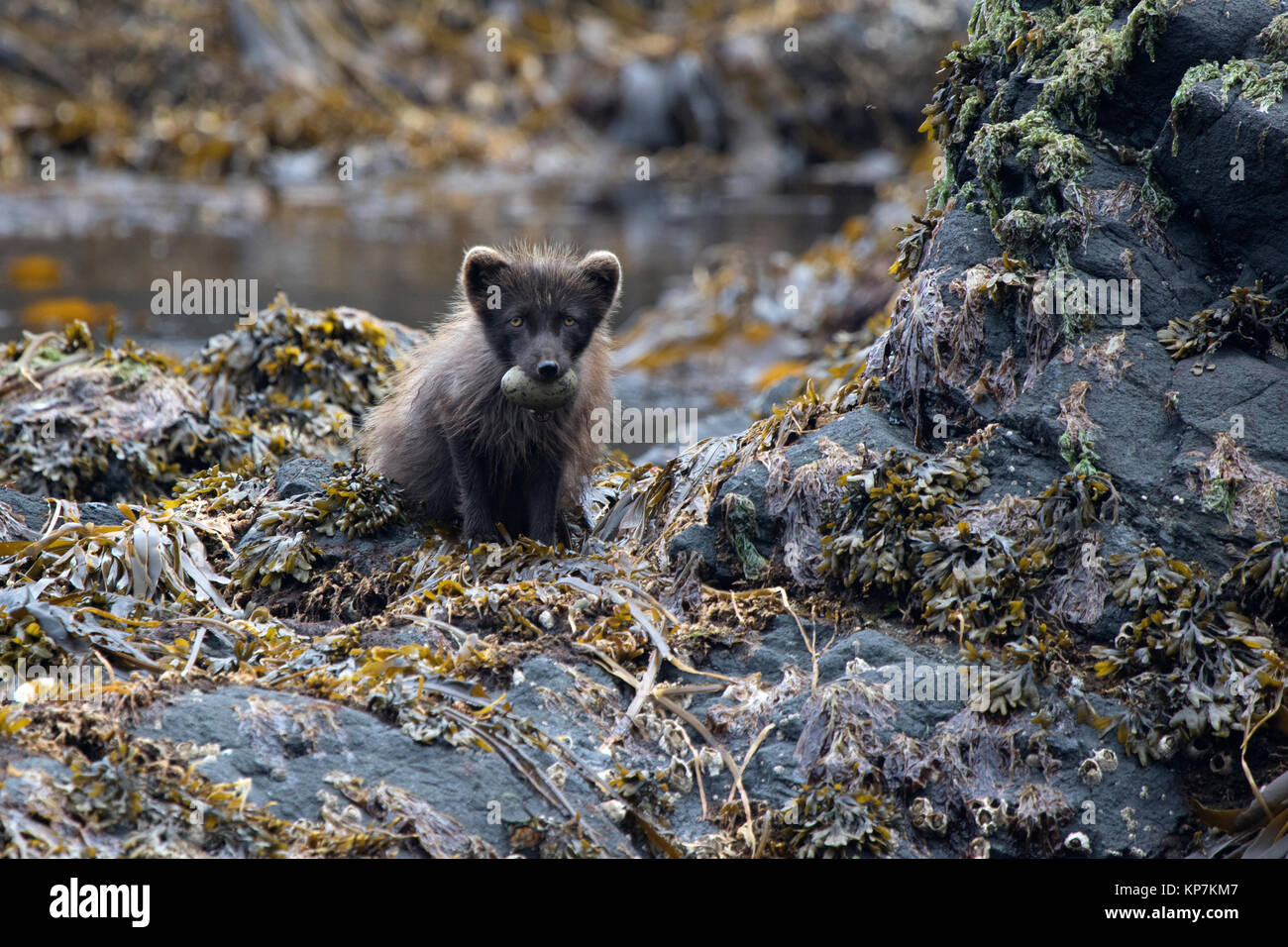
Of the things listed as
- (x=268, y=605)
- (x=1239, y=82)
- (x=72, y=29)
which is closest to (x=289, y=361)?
(x=268, y=605)

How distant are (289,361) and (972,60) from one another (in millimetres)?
5123

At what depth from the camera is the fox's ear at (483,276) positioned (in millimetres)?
6117

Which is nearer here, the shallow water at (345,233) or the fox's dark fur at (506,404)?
the fox's dark fur at (506,404)

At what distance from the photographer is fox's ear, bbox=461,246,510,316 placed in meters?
6.12

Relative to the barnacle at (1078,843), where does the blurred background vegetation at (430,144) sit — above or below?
above

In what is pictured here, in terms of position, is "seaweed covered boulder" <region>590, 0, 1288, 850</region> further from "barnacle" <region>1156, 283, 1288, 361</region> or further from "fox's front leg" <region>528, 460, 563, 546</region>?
"fox's front leg" <region>528, 460, 563, 546</region>

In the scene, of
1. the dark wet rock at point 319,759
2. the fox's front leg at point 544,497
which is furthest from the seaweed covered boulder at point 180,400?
the dark wet rock at point 319,759

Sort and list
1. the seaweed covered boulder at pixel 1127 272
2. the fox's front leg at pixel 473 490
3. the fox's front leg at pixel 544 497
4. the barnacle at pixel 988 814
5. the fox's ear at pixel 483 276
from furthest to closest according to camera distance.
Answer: the fox's front leg at pixel 544 497, the fox's front leg at pixel 473 490, the fox's ear at pixel 483 276, the seaweed covered boulder at pixel 1127 272, the barnacle at pixel 988 814

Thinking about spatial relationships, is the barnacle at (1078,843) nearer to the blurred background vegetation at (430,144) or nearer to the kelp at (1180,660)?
the kelp at (1180,660)

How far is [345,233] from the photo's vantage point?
877 inches

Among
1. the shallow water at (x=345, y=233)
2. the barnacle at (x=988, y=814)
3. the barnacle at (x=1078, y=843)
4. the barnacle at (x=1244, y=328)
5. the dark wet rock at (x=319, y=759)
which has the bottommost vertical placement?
the barnacle at (x=1078, y=843)

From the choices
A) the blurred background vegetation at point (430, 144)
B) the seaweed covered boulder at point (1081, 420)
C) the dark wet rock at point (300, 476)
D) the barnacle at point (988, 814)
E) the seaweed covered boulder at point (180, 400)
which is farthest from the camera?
the blurred background vegetation at point (430, 144)

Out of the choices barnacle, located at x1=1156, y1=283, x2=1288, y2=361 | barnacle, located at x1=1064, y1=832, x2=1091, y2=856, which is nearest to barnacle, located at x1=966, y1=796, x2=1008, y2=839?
barnacle, located at x1=1064, y1=832, x2=1091, y2=856
